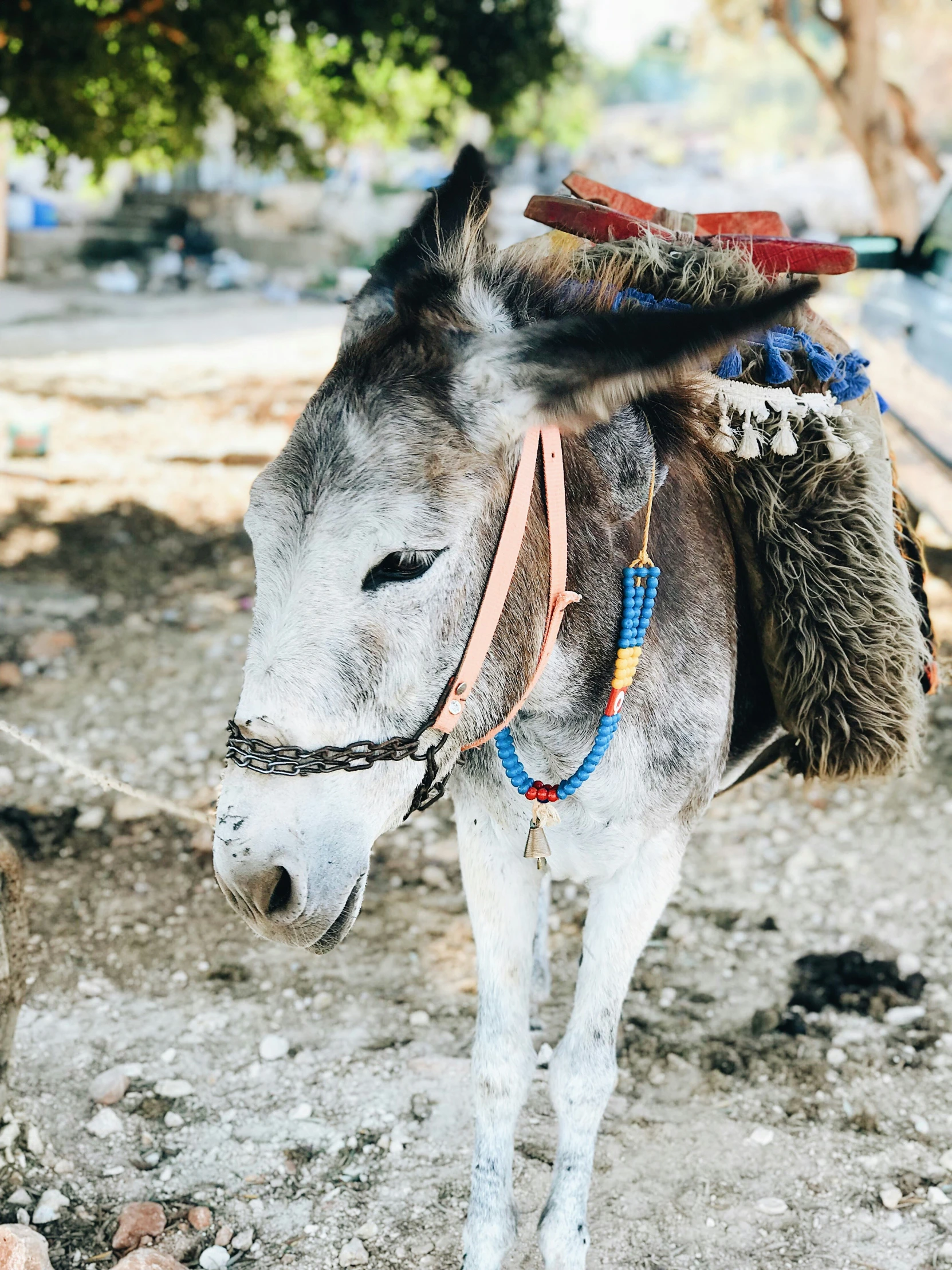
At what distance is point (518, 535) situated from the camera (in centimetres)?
169

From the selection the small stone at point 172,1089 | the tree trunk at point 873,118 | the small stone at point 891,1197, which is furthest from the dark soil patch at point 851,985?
the tree trunk at point 873,118

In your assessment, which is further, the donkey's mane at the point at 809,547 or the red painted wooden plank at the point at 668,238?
the red painted wooden plank at the point at 668,238

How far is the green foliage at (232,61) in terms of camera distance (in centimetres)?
571

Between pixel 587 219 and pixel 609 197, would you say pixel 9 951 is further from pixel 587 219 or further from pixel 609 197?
pixel 609 197

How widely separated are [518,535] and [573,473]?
0.23 m

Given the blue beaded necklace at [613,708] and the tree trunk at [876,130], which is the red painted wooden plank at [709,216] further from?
the tree trunk at [876,130]

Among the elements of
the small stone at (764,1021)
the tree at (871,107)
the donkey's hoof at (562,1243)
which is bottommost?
the small stone at (764,1021)

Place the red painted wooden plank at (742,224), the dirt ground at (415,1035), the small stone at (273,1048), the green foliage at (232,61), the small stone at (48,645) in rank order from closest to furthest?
the dirt ground at (415,1035)
the red painted wooden plank at (742,224)
the small stone at (273,1048)
the small stone at (48,645)
the green foliage at (232,61)

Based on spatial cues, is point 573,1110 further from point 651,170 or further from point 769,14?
point 651,170

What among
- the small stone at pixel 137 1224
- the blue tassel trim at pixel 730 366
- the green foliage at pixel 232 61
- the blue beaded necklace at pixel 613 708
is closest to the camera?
the blue beaded necklace at pixel 613 708

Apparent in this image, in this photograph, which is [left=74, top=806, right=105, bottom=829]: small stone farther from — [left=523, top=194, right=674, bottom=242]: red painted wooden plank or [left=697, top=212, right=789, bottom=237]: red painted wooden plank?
[left=697, top=212, right=789, bottom=237]: red painted wooden plank

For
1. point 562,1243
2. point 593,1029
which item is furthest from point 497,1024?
point 562,1243

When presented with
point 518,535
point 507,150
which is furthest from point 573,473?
point 507,150

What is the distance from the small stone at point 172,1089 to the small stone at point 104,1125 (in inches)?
5.5
